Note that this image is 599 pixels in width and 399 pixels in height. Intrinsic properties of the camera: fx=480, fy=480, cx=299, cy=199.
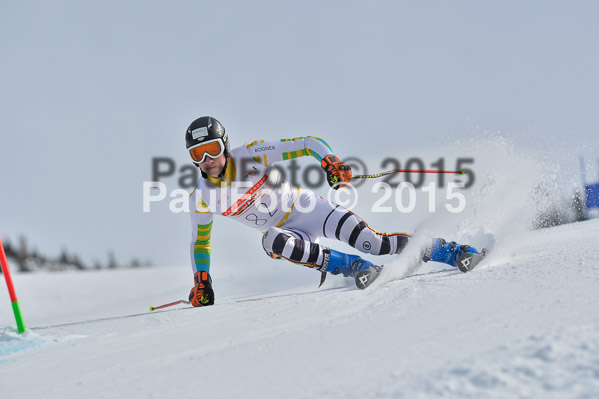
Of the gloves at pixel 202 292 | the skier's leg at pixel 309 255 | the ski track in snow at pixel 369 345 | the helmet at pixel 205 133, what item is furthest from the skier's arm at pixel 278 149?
the ski track in snow at pixel 369 345

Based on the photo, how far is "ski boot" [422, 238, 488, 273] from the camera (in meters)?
3.25

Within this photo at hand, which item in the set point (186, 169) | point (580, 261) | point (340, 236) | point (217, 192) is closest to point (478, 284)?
point (580, 261)

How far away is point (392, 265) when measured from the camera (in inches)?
136

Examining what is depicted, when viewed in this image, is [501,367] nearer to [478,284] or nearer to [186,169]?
[478,284]

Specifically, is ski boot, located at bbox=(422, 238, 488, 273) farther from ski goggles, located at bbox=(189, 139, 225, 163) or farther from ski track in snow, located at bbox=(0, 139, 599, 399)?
ski goggles, located at bbox=(189, 139, 225, 163)

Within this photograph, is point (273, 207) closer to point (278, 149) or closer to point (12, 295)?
point (278, 149)

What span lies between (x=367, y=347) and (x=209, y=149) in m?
2.51

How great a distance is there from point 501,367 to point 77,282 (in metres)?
12.7

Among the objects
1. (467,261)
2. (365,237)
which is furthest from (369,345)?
(365,237)

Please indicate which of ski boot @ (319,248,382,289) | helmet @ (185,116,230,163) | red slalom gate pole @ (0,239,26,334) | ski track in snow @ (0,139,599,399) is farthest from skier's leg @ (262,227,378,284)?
red slalom gate pole @ (0,239,26,334)

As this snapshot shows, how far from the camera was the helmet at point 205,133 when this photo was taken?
12.4 feet

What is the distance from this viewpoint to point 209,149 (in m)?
3.78

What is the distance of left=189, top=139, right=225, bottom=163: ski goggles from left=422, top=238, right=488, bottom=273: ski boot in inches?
70.2

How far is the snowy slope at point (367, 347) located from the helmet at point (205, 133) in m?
1.37
